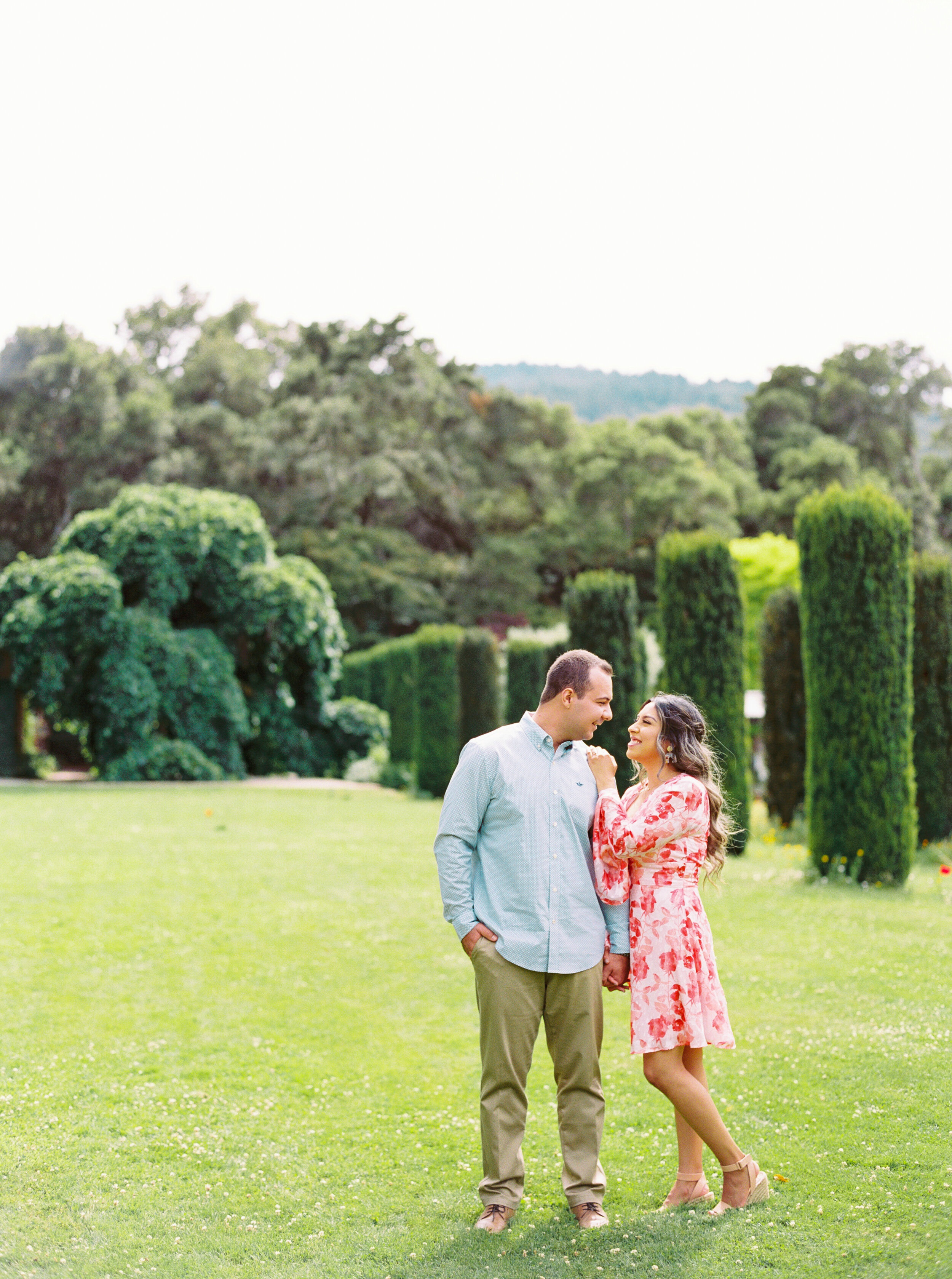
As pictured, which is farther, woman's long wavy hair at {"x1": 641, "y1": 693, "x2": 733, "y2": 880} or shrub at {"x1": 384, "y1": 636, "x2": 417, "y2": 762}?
shrub at {"x1": 384, "y1": 636, "x2": 417, "y2": 762}

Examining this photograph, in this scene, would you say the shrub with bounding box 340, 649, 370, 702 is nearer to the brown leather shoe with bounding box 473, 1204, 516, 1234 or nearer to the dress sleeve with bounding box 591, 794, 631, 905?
the dress sleeve with bounding box 591, 794, 631, 905

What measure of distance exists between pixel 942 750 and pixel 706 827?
8.54 m

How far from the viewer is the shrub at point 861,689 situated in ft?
30.3

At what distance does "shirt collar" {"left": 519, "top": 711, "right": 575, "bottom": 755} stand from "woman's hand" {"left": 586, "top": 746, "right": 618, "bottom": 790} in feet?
0.29

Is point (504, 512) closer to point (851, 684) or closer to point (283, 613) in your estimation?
point (283, 613)

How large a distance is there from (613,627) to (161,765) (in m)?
9.49

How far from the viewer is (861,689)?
369 inches

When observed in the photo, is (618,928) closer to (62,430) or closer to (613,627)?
(613,627)

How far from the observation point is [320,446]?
34.5 meters

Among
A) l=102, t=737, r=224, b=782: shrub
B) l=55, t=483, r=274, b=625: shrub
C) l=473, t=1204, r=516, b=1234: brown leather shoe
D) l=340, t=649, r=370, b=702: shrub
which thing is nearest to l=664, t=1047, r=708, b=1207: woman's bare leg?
l=473, t=1204, r=516, b=1234: brown leather shoe

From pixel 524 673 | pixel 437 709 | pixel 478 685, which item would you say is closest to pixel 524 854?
pixel 524 673

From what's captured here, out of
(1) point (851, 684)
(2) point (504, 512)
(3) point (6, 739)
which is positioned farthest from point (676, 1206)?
(2) point (504, 512)

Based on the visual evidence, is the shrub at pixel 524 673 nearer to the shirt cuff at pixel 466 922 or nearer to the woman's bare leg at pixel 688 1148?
the woman's bare leg at pixel 688 1148

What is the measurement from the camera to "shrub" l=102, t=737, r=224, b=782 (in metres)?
19.2
